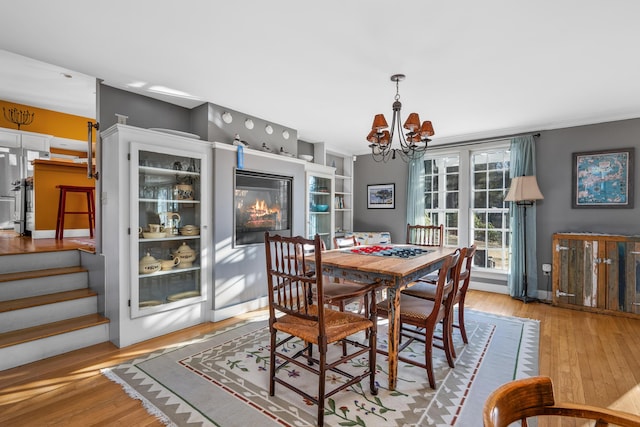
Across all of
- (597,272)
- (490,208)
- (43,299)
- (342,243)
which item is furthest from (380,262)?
(490,208)

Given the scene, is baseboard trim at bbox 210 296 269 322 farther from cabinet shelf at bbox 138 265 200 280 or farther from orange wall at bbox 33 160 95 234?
orange wall at bbox 33 160 95 234

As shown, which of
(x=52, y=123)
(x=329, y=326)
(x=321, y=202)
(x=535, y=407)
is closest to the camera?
(x=535, y=407)

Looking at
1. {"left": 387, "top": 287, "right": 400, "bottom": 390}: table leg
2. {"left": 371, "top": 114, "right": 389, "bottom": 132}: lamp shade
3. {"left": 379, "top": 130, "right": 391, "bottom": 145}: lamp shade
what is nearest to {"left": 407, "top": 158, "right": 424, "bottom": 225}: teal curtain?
{"left": 379, "top": 130, "right": 391, "bottom": 145}: lamp shade

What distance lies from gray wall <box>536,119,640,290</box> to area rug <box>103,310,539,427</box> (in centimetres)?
204

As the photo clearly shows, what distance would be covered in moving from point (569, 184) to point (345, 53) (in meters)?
3.72

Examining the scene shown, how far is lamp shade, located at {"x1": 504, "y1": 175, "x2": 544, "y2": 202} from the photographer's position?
Answer: 410 centimetres

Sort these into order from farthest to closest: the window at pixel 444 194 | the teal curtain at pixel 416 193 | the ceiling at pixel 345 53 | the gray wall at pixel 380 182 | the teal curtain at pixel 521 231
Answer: the gray wall at pixel 380 182 → the teal curtain at pixel 416 193 → the window at pixel 444 194 → the teal curtain at pixel 521 231 → the ceiling at pixel 345 53

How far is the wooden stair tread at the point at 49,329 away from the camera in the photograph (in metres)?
2.41

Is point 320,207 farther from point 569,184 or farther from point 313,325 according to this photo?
point 569,184

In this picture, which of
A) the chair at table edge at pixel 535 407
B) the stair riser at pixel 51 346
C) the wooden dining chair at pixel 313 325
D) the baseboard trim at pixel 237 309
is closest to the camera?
the chair at table edge at pixel 535 407

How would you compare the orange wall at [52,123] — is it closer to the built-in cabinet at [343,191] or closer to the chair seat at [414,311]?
the built-in cabinet at [343,191]

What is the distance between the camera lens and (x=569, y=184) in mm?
4168

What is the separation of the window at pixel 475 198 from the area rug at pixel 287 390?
213 cm

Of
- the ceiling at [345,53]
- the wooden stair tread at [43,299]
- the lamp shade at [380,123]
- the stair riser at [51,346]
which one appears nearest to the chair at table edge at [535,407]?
the ceiling at [345,53]
